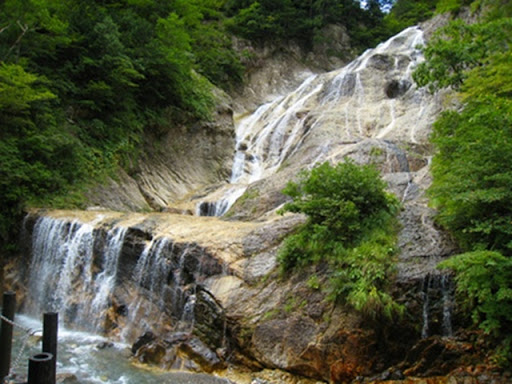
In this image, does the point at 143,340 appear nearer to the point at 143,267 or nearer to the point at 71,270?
the point at 143,267

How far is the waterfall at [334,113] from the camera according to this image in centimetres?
2038

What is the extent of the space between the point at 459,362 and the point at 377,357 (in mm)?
1281

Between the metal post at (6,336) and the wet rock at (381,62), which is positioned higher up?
the wet rock at (381,62)

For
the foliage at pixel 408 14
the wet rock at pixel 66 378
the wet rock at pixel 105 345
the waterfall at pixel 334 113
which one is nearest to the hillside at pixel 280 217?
the waterfall at pixel 334 113

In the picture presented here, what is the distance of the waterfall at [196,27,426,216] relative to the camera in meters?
20.4

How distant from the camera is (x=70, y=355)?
9.41 meters

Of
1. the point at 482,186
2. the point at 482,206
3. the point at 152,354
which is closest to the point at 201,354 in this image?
the point at 152,354

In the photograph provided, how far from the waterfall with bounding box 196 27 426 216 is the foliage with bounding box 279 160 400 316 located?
26.5 ft

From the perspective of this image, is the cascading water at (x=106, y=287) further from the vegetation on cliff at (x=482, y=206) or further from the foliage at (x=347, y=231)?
the vegetation on cliff at (x=482, y=206)

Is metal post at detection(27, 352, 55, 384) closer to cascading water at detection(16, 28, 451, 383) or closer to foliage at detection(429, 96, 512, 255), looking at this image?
cascading water at detection(16, 28, 451, 383)

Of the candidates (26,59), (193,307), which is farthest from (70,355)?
(26,59)

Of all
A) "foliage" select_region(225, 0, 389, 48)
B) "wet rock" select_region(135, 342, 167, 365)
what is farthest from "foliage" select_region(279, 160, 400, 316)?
"foliage" select_region(225, 0, 389, 48)

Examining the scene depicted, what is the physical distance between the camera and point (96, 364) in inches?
352

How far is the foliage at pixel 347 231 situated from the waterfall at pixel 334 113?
8.08m
